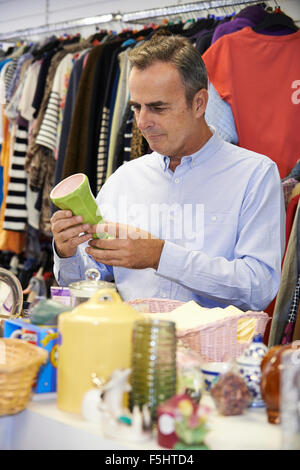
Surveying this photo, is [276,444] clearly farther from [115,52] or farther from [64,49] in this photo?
[64,49]

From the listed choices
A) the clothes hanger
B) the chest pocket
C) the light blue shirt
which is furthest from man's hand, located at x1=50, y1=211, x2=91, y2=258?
the clothes hanger

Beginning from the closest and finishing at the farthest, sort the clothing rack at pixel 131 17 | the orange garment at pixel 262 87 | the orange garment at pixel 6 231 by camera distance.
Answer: the orange garment at pixel 262 87, the clothing rack at pixel 131 17, the orange garment at pixel 6 231

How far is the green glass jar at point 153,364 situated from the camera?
0.99 m

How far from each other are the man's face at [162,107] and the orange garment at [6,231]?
6.66 ft

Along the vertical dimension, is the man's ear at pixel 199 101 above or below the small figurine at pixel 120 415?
above

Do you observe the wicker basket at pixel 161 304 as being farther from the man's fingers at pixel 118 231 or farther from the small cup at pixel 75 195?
the small cup at pixel 75 195

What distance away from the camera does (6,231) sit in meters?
3.95

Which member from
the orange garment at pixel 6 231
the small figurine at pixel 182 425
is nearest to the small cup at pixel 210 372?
the small figurine at pixel 182 425

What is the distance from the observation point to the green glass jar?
0.99 meters

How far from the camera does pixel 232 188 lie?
6.91 feet

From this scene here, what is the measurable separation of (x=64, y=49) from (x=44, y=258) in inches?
50.2

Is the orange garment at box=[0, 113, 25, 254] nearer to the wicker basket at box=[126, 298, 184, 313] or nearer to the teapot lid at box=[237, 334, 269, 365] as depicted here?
the wicker basket at box=[126, 298, 184, 313]

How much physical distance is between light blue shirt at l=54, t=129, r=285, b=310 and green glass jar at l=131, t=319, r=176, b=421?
30.3 inches
